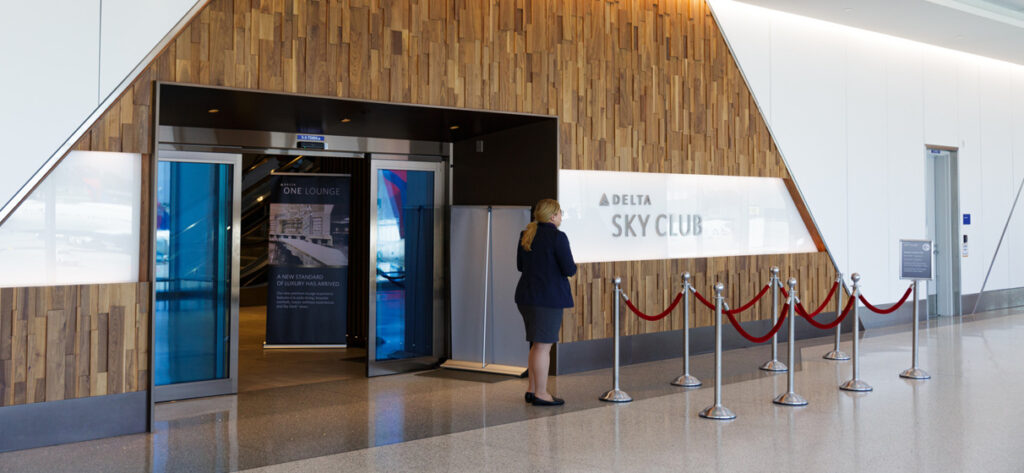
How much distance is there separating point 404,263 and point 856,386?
14.1ft

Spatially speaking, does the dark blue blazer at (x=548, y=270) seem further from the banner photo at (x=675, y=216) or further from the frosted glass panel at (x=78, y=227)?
the frosted glass panel at (x=78, y=227)

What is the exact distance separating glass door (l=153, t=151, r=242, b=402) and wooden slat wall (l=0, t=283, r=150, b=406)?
120 centimetres

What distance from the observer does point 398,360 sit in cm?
823

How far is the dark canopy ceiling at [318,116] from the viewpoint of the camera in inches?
246

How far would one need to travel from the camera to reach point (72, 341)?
17.9 feet

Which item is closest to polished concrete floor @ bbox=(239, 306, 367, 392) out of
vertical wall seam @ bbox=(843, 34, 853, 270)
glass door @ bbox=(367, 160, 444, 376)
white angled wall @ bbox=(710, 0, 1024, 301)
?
glass door @ bbox=(367, 160, 444, 376)

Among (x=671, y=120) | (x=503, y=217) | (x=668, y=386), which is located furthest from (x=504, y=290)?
(x=671, y=120)

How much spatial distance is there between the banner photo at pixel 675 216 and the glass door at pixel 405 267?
145cm

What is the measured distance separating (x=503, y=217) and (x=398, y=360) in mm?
1724

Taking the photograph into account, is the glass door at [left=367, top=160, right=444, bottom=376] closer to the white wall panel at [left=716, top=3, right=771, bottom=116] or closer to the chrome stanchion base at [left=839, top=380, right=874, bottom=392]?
the white wall panel at [left=716, top=3, right=771, bottom=116]

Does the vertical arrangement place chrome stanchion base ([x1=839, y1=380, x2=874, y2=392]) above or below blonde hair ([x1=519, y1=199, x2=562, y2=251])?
below

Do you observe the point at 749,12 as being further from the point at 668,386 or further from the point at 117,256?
the point at 117,256

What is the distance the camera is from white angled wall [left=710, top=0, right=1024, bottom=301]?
10.2 m

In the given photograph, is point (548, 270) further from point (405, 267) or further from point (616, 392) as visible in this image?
point (405, 267)
